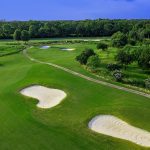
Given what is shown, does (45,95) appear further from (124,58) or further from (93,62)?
(124,58)

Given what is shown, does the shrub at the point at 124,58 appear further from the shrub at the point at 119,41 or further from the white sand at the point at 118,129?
the white sand at the point at 118,129

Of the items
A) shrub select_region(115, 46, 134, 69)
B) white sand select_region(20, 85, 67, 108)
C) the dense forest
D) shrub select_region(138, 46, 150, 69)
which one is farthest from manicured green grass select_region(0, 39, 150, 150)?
the dense forest

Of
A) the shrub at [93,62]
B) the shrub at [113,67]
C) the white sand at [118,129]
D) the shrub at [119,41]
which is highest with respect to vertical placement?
the shrub at [119,41]

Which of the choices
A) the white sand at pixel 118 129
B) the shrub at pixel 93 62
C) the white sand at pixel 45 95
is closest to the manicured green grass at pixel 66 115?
the white sand at pixel 118 129

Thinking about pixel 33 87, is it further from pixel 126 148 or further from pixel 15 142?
pixel 126 148

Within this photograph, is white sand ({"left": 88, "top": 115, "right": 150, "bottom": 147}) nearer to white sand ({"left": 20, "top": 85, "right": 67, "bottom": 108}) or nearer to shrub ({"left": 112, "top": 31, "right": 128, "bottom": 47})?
white sand ({"left": 20, "top": 85, "right": 67, "bottom": 108})

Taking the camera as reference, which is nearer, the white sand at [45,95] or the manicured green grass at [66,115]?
the manicured green grass at [66,115]
